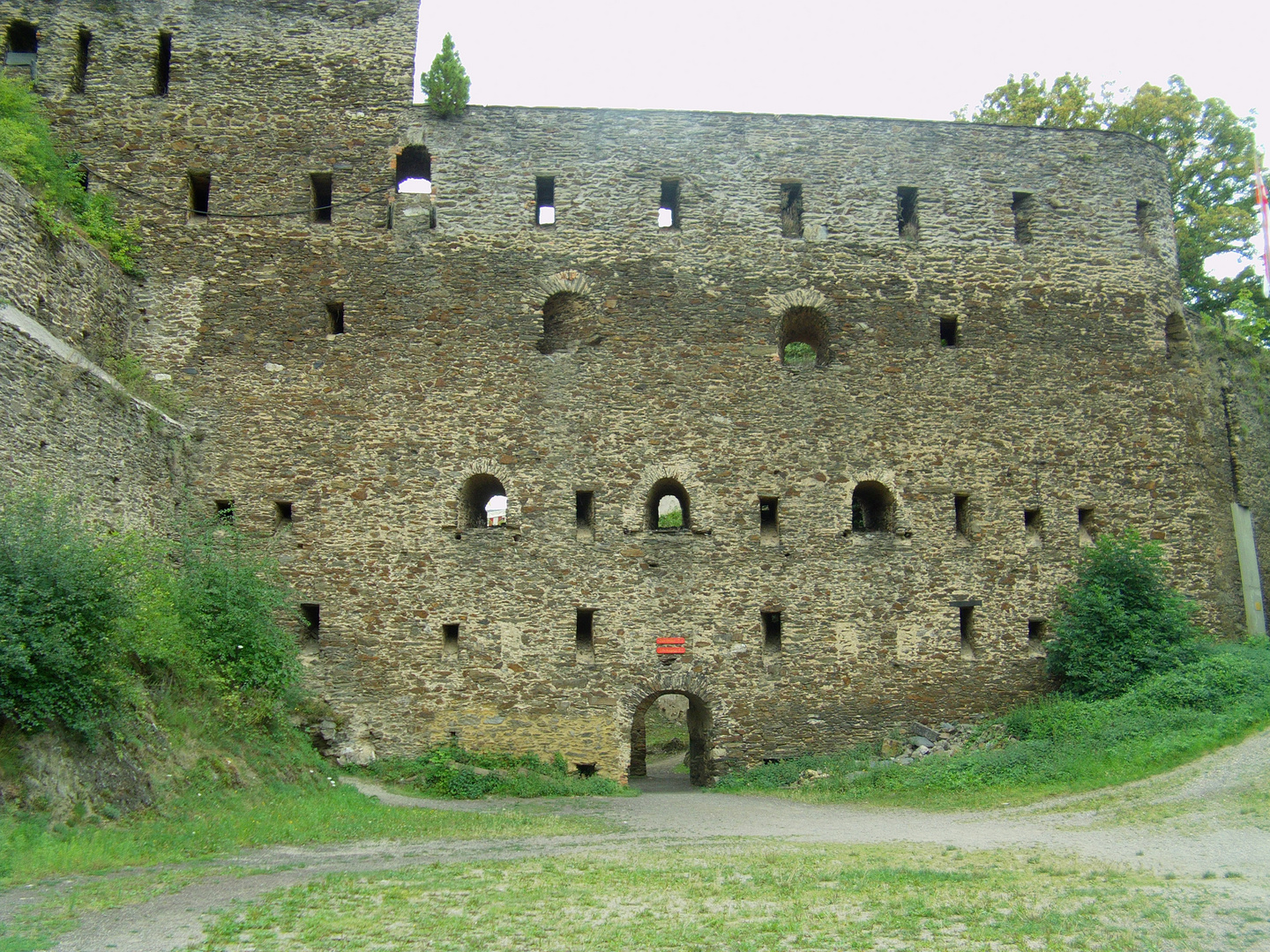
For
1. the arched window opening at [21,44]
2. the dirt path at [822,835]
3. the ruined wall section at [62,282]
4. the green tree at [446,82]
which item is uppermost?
the arched window opening at [21,44]

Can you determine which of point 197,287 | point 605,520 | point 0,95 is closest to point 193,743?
point 605,520

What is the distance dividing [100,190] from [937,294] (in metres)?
16.1

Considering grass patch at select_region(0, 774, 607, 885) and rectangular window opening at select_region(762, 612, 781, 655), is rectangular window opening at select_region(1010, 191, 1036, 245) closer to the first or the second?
rectangular window opening at select_region(762, 612, 781, 655)

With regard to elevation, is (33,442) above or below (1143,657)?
above

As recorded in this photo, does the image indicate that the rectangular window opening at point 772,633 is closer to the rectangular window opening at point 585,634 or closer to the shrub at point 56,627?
the rectangular window opening at point 585,634

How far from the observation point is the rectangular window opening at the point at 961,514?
17.7 m

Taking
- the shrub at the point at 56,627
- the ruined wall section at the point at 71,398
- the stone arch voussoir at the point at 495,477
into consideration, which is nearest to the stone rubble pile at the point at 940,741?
the stone arch voussoir at the point at 495,477

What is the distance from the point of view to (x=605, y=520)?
55.5 feet

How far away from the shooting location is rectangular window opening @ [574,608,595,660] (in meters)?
16.4

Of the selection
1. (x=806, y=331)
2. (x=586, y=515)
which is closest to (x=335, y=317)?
(x=586, y=515)

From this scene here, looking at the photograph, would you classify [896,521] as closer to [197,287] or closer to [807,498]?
[807,498]

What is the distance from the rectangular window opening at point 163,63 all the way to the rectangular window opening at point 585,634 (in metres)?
13.0

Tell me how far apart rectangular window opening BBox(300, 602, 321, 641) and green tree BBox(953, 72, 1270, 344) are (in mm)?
21660

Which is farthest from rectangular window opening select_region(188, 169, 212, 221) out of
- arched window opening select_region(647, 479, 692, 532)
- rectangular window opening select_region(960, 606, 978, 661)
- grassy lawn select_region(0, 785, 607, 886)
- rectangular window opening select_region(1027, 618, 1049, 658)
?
rectangular window opening select_region(1027, 618, 1049, 658)
